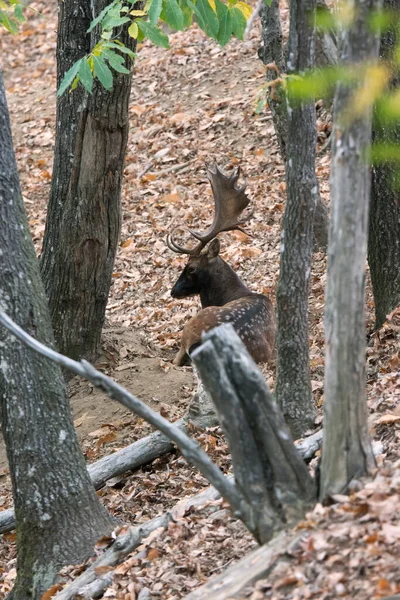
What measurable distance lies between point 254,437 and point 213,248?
6.23 meters

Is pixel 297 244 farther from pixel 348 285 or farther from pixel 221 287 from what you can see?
pixel 221 287

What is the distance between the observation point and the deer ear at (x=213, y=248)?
1027 cm

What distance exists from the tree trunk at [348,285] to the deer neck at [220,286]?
5.90 metres

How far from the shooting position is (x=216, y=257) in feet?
34.3

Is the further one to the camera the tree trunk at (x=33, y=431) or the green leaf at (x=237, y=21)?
the green leaf at (x=237, y=21)

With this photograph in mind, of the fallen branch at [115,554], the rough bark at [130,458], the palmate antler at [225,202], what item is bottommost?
the fallen branch at [115,554]

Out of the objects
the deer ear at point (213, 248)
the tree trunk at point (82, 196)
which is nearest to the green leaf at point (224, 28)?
the tree trunk at point (82, 196)

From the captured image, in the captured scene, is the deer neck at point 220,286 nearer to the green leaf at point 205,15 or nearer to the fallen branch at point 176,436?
the green leaf at point 205,15

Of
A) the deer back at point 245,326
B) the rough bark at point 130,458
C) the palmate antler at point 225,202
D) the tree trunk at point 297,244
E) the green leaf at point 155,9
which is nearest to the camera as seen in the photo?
the tree trunk at point 297,244

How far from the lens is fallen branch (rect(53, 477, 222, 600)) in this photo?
17.3 feet

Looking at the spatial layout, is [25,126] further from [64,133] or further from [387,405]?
[387,405]

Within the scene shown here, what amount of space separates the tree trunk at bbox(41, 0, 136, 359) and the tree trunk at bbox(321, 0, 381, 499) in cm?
455

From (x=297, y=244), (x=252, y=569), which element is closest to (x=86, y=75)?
(x=297, y=244)

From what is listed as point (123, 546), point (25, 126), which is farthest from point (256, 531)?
point (25, 126)
